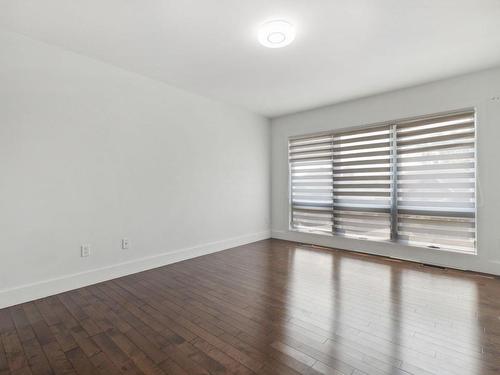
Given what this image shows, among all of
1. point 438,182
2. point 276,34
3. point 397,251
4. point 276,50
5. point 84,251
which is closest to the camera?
point 276,34

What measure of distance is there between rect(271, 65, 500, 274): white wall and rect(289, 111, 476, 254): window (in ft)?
0.37

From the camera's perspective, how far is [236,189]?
16.1 ft

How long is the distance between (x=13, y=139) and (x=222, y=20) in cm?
233

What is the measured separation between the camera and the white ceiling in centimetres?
219

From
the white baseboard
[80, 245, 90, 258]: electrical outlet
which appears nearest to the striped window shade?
the white baseboard

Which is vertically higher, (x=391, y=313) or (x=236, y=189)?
(x=236, y=189)

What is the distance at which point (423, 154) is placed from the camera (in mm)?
3795

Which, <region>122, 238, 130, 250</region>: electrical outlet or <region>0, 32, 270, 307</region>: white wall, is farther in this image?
<region>122, 238, 130, 250</region>: electrical outlet

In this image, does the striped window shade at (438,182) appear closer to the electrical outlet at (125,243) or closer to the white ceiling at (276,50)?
the white ceiling at (276,50)

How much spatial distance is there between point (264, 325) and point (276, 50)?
9.04ft

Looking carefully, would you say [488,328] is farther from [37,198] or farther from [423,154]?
[37,198]

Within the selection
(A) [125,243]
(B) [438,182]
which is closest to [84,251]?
(A) [125,243]

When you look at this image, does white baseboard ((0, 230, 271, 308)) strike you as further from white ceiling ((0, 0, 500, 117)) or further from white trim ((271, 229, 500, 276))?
white ceiling ((0, 0, 500, 117))

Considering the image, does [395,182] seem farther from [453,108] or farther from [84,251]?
[84,251]
